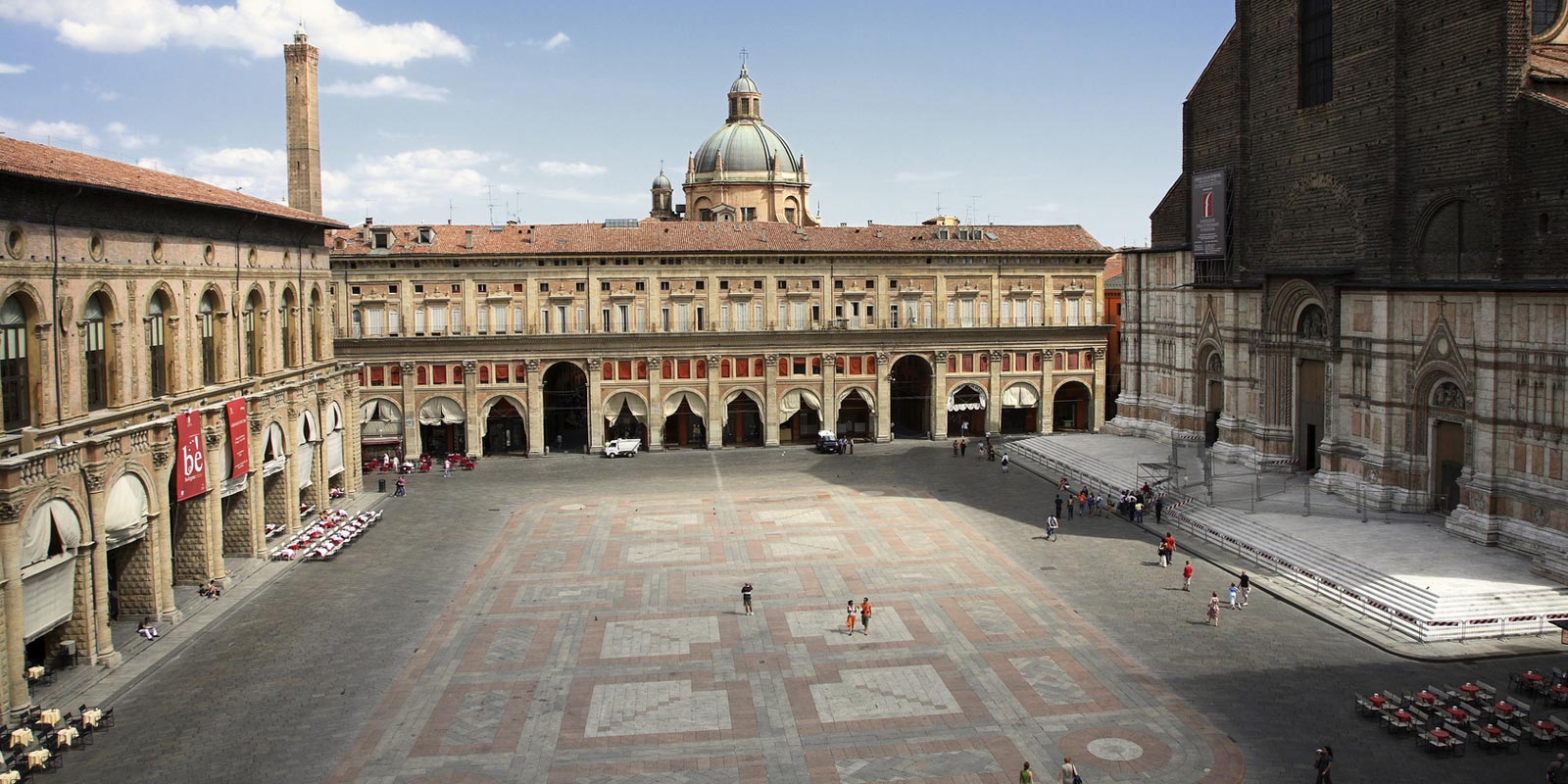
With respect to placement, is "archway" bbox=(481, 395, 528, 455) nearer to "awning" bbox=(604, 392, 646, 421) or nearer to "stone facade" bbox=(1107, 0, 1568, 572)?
"awning" bbox=(604, 392, 646, 421)

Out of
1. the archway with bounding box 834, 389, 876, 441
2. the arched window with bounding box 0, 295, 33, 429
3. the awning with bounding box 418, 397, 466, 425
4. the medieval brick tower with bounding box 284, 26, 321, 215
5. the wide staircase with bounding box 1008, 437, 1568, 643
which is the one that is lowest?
the wide staircase with bounding box 1008, 437, 1568, 643

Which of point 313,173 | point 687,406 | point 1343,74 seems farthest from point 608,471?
point 1343,74

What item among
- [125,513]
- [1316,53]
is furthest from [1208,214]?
[125,513]

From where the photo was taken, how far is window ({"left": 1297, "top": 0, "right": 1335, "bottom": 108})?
53.3 meters

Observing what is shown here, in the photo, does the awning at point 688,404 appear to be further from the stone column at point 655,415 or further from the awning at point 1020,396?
the awning at point 1020,396

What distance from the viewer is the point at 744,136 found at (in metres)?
103

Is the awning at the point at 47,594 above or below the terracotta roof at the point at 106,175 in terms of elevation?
below

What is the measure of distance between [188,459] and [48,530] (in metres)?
8.60

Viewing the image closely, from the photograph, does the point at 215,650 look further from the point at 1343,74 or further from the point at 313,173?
the point at 1343,74

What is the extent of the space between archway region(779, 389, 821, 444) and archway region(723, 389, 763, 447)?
163 cm

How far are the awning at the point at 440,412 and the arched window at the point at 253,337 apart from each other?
2464 centimetres

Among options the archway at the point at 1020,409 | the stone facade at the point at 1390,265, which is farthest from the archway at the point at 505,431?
the stone facade at the point at 1390,265

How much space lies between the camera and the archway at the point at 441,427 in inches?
2913

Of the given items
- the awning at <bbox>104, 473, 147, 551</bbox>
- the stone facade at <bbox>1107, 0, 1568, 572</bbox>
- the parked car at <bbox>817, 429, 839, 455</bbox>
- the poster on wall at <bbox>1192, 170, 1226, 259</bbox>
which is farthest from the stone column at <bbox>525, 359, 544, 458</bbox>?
the poster on wall at <bbox>1192, 170, 1226, 259</bbox>
